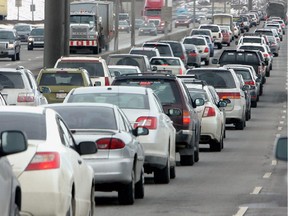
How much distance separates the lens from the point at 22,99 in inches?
1127

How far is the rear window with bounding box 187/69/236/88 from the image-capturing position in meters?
36.0

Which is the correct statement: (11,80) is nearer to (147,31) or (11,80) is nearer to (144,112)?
(144,112)

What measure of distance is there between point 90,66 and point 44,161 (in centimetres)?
2622

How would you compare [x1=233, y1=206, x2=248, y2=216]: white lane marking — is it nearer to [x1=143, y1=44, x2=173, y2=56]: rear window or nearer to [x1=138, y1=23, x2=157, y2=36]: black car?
[x1=143, y1=44, x2=173, y2=56]: rear window

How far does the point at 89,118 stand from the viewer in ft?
53.2

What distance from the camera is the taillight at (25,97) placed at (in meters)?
28.5

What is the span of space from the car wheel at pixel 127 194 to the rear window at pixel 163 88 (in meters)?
6.05

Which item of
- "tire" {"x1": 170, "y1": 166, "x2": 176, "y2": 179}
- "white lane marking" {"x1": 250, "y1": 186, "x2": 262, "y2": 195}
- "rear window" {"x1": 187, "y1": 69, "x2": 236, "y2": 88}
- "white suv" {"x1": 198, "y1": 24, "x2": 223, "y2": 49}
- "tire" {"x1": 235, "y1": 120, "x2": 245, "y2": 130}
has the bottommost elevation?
"white suv" {"x1": 198, "y1": 24, "x2": 223, "y2": 49}

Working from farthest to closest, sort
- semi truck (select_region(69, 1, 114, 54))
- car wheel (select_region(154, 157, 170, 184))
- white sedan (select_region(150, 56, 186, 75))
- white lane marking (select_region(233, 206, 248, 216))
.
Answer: semi truck (select_region(69, 1, 114, 54)) → white sedan (select_region(150, 56, 186, 75)) → car wheel (select_region(154, 157, 170, 184)) → white lane marking (select_region(233, 206, 248, 216))

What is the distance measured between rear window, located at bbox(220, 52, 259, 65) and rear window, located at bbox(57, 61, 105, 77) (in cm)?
1469

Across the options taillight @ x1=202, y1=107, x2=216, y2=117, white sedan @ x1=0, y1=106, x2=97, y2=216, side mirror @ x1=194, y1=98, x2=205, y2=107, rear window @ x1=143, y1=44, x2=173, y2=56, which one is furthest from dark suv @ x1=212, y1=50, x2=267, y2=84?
white sedan @ x1=0, y1=106, x2=97, y2=216

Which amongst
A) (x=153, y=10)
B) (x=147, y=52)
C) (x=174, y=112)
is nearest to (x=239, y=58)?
(x=147, y=52)

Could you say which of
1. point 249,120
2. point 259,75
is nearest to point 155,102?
point 249,120

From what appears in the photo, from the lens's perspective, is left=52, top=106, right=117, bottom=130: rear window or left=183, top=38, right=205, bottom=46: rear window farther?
left=183, top=38, right=205, bottom=46: rear window
